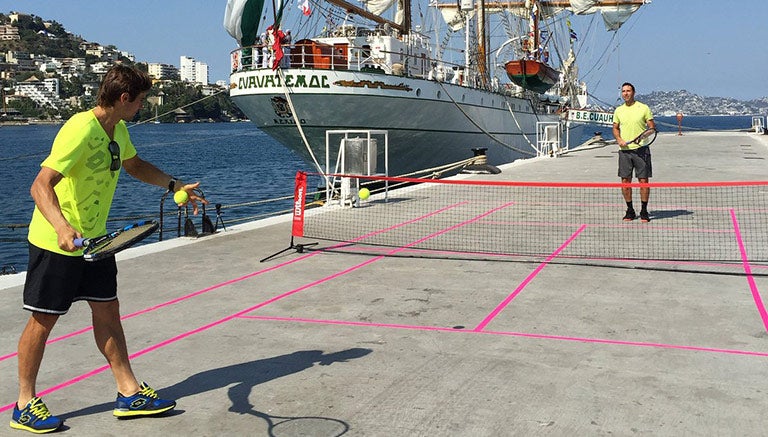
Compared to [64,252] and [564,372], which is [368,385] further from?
[64,252]

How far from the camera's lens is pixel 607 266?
9.16 meters

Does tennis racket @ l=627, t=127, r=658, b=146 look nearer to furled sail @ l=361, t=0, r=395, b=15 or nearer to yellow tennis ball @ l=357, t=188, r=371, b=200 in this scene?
yellow tennis ball @ l=357, t=188, r=371, b=200

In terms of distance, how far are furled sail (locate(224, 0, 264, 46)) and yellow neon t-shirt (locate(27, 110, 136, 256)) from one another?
2164cm

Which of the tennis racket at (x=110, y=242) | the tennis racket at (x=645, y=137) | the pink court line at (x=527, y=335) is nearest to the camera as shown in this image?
the tennis racket at (x=110, y=242)

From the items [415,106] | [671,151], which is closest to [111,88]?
[415,106]

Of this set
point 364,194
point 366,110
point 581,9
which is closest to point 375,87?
point 366,110

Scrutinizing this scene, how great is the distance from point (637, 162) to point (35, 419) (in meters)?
10.0

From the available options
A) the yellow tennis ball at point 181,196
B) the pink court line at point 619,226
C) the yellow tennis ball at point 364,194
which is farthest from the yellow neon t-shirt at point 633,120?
the yellow tennis ball at point 181,196

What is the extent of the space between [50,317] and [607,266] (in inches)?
252

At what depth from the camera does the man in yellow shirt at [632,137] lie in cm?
1223

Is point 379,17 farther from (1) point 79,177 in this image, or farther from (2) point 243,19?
(1) point 79,177

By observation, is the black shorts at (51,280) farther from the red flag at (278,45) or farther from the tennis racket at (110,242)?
the red flag at (278,45)

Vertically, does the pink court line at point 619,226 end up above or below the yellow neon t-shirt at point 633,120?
below

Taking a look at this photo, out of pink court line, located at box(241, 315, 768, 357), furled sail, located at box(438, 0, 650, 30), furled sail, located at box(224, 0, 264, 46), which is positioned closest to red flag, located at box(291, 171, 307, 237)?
pink court line, located at box(241, 315, 768, 357)
